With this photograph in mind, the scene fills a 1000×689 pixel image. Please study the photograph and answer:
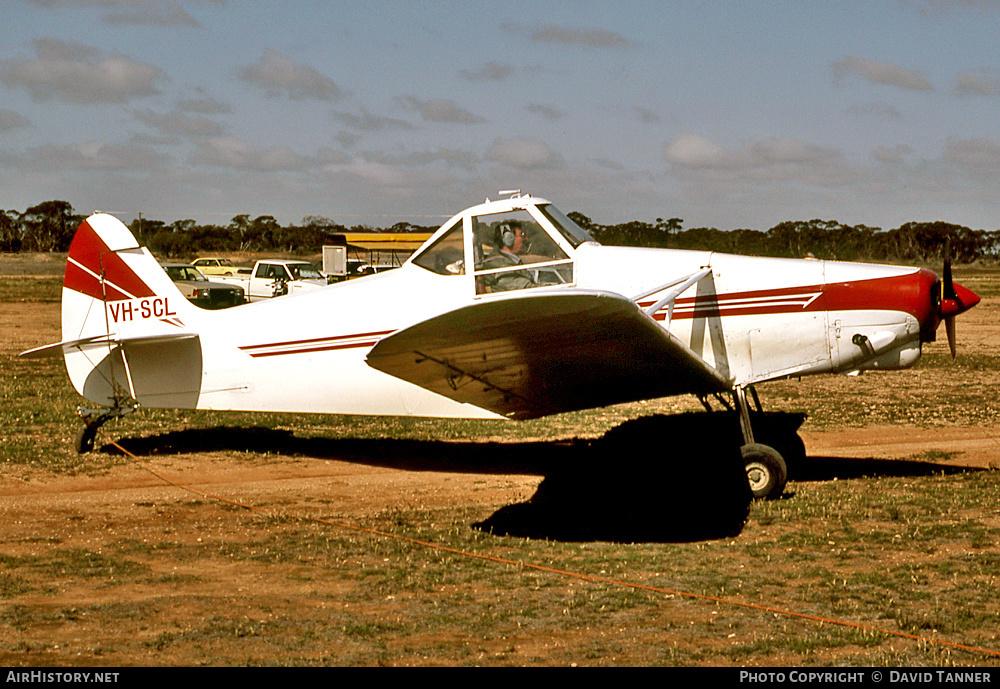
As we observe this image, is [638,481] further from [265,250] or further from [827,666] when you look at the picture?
[265,250]

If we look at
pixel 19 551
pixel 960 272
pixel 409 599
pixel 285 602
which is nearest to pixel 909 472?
pixel 409 599

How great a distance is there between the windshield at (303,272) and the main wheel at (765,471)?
79.7ft

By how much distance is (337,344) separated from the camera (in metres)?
8.92

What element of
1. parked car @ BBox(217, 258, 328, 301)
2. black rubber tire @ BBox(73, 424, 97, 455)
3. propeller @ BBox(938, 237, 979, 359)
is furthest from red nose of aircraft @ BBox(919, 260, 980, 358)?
parked car @ BBox(217, 258, 328, 301)

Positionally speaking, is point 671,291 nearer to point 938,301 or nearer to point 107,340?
point 938,301

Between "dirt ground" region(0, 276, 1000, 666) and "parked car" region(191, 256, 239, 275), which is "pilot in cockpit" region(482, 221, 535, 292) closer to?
"dirt ground" region(0, 276, 1000, 666)

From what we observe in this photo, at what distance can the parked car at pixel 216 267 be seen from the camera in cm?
4456

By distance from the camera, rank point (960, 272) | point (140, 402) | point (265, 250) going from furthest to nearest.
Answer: point (265, 250) → point (960, 272) → point (140, 402)

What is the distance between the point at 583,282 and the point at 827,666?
4.35m

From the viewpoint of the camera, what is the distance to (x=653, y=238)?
10.7 metres

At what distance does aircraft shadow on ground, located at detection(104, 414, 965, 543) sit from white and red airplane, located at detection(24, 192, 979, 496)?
0.71m

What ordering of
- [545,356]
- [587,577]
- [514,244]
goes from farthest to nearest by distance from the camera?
[514,244]
[545,356]
[587,577]

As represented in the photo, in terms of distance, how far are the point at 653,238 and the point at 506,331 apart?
15.5 ft

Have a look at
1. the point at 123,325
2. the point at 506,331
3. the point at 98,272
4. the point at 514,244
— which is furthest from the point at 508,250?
the point at 98,272
